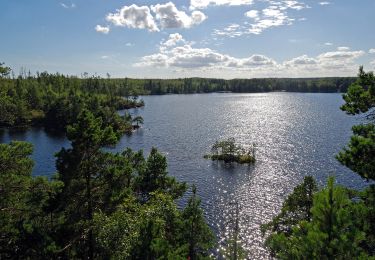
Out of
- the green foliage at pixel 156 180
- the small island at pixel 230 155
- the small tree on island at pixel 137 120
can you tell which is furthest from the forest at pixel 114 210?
the small tree on island at pixel 137 120

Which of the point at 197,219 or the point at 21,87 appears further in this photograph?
the point at 21,87

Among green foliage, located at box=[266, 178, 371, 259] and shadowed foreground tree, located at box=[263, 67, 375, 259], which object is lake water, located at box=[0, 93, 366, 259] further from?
green foliage, located at box=[266, 178, 371, 259]

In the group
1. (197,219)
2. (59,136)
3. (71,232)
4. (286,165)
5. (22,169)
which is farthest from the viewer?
(59,136)

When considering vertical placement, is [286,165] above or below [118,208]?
below

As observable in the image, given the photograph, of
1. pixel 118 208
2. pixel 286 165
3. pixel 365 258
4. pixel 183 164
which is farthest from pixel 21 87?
pixel 365 258

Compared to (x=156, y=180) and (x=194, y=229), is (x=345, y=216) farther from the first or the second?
(x=156, y=180)

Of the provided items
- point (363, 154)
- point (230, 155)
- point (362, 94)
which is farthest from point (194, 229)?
point (230, 155)

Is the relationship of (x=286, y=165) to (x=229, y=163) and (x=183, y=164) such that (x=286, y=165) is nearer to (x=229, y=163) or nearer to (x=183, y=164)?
(x=229, y=163)

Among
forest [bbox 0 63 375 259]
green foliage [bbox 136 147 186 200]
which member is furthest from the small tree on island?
forest [bbox 0 63 375 259]

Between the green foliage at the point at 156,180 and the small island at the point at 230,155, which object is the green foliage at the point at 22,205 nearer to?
the green foliage at the point at 156,180
